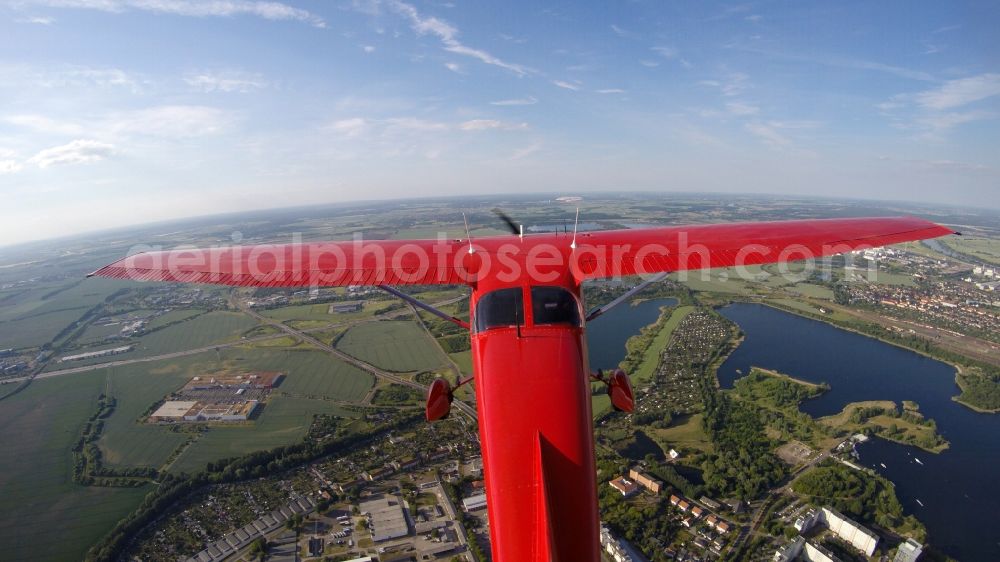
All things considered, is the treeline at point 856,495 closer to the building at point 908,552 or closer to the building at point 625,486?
the building at point 908,552

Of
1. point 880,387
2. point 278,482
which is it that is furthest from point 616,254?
point 880,387

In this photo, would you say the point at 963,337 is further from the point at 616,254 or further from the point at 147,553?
the point at 147,553

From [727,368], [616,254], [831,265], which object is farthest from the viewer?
[831,265]

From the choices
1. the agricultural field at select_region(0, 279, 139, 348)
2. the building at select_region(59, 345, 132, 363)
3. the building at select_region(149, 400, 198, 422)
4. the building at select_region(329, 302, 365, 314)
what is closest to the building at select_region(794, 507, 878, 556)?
the building at select_region(149, 400, 198, 422)

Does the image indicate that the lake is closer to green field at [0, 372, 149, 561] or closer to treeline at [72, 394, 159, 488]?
treeline at [72, 394, 159, 488]

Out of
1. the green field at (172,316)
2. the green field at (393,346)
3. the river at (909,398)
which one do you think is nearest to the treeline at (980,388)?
the river at (909,398)
